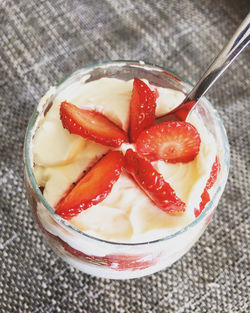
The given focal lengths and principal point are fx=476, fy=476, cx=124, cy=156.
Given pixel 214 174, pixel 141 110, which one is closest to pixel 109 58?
pixel 141 110

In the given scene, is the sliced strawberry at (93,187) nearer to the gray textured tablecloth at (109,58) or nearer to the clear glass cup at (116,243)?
the clear glass cup at (116,243)

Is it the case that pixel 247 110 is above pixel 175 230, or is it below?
below

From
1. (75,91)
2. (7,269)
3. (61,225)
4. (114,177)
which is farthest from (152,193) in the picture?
(7,269)

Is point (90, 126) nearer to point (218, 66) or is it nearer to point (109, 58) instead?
point (218, 66)

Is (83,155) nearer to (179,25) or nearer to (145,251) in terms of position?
(145,251)

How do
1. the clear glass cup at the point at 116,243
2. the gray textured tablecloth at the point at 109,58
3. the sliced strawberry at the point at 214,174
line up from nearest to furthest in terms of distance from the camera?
the clear glass cup at the point at 116,243 → the sliced strawberry at the point at 214,174 → the gray textured tablecloth at the point at 109,58

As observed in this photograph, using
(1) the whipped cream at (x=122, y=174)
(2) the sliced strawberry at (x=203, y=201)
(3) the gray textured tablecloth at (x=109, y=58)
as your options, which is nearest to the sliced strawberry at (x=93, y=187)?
(1) the whipped cream at (x=122, y=174)
